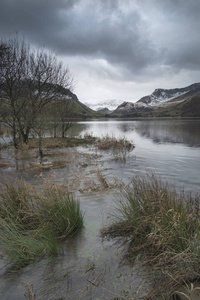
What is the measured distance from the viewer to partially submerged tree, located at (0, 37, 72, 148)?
61.0 feet

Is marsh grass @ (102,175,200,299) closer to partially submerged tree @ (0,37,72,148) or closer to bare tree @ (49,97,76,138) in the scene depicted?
partially submerged tree @ (0,37,72,148)

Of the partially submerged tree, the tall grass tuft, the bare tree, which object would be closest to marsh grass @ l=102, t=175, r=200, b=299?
the tall grass tuft

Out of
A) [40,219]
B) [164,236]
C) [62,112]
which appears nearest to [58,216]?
[40,219]

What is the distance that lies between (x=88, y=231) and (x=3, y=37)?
827 inches

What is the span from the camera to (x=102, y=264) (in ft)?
12.9

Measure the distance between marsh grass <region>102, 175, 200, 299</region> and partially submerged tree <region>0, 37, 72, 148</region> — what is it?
13.7 meters

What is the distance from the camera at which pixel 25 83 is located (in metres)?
21.1

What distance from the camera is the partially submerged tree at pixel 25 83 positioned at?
1859 cm

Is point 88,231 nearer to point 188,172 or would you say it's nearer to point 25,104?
point 188,172

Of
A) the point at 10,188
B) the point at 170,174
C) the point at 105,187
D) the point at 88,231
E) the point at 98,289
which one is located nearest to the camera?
the point at 98,289

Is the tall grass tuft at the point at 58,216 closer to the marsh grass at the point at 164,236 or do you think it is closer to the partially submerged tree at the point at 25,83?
the marsh grass at the point at 164,236

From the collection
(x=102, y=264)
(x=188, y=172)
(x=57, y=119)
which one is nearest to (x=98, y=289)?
(x=102, y=264)

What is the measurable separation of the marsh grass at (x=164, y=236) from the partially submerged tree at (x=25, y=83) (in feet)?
45.0

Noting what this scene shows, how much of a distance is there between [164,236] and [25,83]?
21.6 meters
